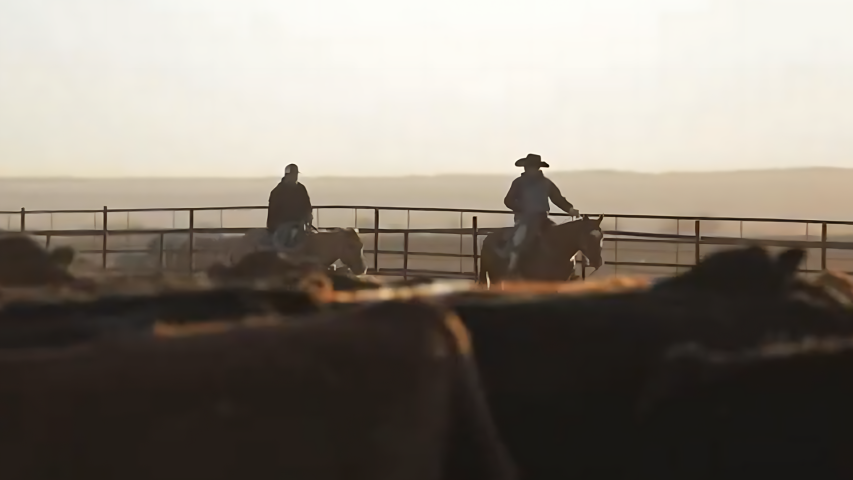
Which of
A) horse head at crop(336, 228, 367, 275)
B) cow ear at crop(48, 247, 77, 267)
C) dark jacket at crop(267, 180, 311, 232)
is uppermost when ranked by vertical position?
dark jacket at crop(267, 180, 311, 232)

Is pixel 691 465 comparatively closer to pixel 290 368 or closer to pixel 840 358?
pixel 840 358

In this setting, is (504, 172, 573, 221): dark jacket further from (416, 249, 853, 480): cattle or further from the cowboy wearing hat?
(416, 249, 853, 480): cattle

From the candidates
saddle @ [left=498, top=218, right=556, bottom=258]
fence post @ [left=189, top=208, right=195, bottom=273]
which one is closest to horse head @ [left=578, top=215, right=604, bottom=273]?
saddle @ [left=498, top=218, right=556, bottom=258]

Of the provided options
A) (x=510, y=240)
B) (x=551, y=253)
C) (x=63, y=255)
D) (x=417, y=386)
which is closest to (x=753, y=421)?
(x=417, y=386)

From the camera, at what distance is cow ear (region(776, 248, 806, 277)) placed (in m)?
2.39

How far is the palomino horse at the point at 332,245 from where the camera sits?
14916 millimetres

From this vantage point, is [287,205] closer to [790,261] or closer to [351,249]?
[351,249]

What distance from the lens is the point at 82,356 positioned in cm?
139

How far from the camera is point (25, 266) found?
3193mm

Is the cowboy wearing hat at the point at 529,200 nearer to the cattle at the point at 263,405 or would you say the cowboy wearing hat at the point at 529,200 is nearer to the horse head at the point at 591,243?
the horse head at the point at 591,243

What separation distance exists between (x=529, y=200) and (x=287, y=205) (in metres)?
4.28

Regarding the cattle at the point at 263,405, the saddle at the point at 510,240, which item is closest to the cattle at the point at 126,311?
the cattle at the point at 263,405

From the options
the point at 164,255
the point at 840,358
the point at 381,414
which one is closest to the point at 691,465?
the point at 840,358

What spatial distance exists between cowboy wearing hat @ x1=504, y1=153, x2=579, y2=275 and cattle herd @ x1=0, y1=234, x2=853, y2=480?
935 cm
